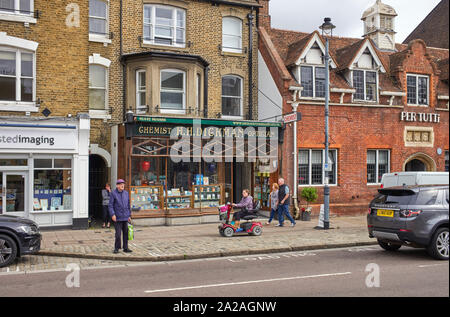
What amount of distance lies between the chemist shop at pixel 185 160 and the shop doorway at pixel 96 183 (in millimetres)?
1821

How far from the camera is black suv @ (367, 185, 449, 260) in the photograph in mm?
10266

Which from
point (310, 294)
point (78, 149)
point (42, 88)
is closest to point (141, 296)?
point (310, 294)

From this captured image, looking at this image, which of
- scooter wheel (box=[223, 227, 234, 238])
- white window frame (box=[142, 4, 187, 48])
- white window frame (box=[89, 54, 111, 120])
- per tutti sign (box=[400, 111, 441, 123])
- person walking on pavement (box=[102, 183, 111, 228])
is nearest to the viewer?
scooter wheel (box=[223, 227, 234, 238])

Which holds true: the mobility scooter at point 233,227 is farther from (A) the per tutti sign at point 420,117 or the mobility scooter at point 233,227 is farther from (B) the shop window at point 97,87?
(A) the per tutti sign at point 420,117

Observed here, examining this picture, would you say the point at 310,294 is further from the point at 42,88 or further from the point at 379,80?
the point at 379,80

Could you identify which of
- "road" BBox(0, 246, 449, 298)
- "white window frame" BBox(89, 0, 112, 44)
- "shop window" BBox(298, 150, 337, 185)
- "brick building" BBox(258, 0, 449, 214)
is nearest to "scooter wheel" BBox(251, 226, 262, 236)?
"road" BBox(0, 246, 449, 298)

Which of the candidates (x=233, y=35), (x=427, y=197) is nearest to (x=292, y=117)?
(x=233, y=35)

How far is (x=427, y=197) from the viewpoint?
34.9 ft

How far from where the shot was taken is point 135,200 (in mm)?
17688

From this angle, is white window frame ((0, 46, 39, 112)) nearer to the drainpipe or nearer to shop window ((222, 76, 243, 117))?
shop window ((222, 76, 243, 117))

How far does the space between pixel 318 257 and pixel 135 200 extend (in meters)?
8.66

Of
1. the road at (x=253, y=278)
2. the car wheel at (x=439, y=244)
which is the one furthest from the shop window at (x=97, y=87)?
the car wheel at (x=439, y=244)

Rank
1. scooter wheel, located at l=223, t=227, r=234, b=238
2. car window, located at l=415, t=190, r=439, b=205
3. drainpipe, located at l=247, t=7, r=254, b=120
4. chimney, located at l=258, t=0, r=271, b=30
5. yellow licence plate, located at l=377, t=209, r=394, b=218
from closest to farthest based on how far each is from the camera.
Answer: car window, located at l=415, t=190, r=439, b=205
yellow licence plate, located at l=377, t=209, r=394, b=218
scooter wheel, located at l=223, t=227, r=234, b=238
drainpipe, located at l=247, t=7, r=254, b=120
chimney, located at l=258, t=0, r=271, b=30

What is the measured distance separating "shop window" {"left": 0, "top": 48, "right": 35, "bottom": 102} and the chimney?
35.8 feet
